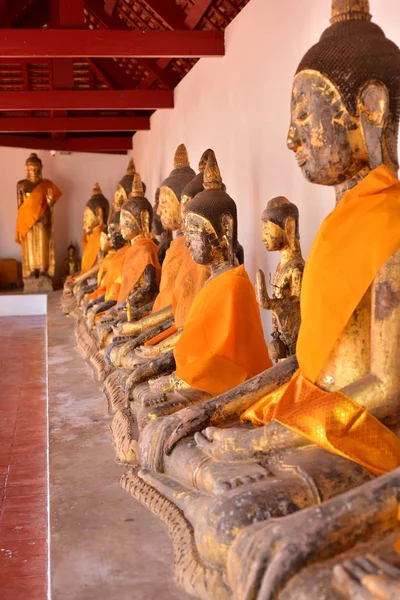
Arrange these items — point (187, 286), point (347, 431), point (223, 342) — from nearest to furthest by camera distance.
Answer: point (347, 431), point (223, 342), point (187, 286)

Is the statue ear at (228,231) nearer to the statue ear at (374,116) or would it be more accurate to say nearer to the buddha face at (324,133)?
the buddha face at (324,133)

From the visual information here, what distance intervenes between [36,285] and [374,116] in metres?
9.93

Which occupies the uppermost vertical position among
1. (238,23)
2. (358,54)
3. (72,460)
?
(238,23)

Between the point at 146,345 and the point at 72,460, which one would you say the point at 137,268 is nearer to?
the point at 146,345

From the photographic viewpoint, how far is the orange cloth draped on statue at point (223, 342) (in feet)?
11.1

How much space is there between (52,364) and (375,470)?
428 centimetres

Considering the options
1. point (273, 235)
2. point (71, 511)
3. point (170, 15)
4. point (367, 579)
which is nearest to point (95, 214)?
point (170, 15)

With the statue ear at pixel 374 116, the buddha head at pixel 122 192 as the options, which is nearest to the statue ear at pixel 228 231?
the statue ear at pixel 374 116

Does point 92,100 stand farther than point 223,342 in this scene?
Yes

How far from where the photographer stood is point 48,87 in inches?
451

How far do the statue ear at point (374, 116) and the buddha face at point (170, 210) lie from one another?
2.74 metres

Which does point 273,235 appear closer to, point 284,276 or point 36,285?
point 284,276

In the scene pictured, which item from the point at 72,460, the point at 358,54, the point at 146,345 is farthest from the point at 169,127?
the point at 358,54

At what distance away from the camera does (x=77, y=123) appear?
1078cm
